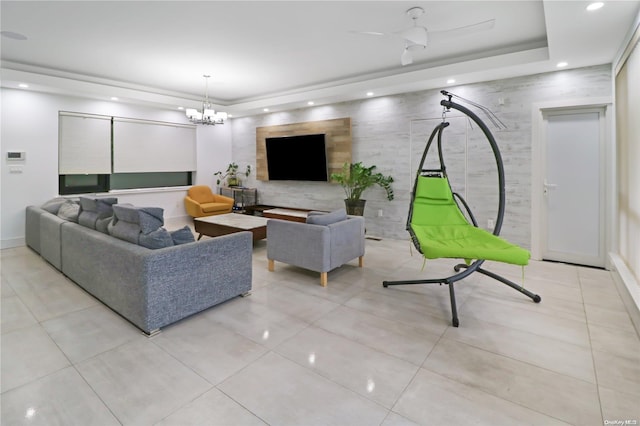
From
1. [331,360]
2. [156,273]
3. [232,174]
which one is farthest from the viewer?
[232,174]

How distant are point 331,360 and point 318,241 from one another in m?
1.54

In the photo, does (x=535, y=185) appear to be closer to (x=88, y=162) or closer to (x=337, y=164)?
(x=337, y=164)

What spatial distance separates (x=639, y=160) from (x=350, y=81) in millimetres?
4066

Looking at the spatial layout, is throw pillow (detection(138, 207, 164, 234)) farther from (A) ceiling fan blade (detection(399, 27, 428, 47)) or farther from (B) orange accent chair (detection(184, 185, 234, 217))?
(B) orange accent chair (detection(184, 185, 234, 217))

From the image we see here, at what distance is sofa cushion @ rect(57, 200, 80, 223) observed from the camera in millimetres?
3921

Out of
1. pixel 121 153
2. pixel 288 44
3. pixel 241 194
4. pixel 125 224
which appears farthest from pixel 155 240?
pixel 241 194

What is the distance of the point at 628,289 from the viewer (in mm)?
2898

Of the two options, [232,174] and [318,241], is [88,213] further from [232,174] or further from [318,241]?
[232,174]

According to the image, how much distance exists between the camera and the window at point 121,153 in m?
5.98

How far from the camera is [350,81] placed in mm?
5785

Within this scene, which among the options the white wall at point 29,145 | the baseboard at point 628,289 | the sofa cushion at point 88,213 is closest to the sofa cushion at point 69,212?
the sofa cushion at point 88,213

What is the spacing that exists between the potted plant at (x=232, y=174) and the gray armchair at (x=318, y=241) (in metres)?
4.61

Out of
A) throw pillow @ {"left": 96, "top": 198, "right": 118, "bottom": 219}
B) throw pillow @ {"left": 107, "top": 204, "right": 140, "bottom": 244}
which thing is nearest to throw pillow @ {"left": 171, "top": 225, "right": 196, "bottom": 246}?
throw pillow @ {"left": 107, "top": 204, "right": 140, "bottom": 244}

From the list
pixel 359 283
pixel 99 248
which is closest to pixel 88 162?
pixel 99 248
